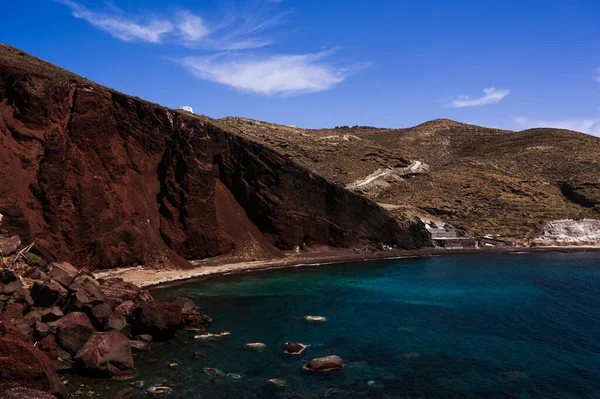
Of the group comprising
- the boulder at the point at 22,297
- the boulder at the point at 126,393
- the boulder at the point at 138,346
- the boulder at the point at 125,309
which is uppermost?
the boulder at the point at 22,297

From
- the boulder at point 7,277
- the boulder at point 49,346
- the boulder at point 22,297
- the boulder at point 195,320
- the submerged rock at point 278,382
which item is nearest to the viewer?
the submerged rock at point 278,382

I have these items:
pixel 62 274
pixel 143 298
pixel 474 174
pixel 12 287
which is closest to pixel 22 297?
pixel 12 287

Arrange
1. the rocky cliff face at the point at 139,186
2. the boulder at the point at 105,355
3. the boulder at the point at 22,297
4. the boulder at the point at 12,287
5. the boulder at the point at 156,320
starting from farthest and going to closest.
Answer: the rocky cliff face at the point at 139,186 → the boulder at the point at 156,320 → the boulder at the point at 22,297 → the boulder at the point at 12,287 → the boulder at the point at 105,355

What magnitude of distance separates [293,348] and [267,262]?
99.2ft

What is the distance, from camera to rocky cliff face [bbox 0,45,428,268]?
3750 cm

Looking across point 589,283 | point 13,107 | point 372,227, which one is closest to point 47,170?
point 13,107

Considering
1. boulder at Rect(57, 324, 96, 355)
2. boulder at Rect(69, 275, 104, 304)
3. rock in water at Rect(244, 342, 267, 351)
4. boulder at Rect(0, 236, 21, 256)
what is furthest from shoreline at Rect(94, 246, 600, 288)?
rock in water at Rect(244, 342, 267, 351)

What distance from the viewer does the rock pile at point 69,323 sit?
16344mm

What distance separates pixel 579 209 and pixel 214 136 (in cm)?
7728

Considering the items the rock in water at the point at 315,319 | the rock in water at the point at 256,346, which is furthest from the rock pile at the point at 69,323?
the rock in water at the point at 315,319

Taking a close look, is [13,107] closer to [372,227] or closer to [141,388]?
[141,388]

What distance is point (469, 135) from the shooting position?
508ft

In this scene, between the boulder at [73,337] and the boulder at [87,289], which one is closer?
the boulder at [73,337]

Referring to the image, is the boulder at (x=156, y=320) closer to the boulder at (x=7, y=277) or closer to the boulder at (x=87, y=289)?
the boulder at (x=87, y=289)
